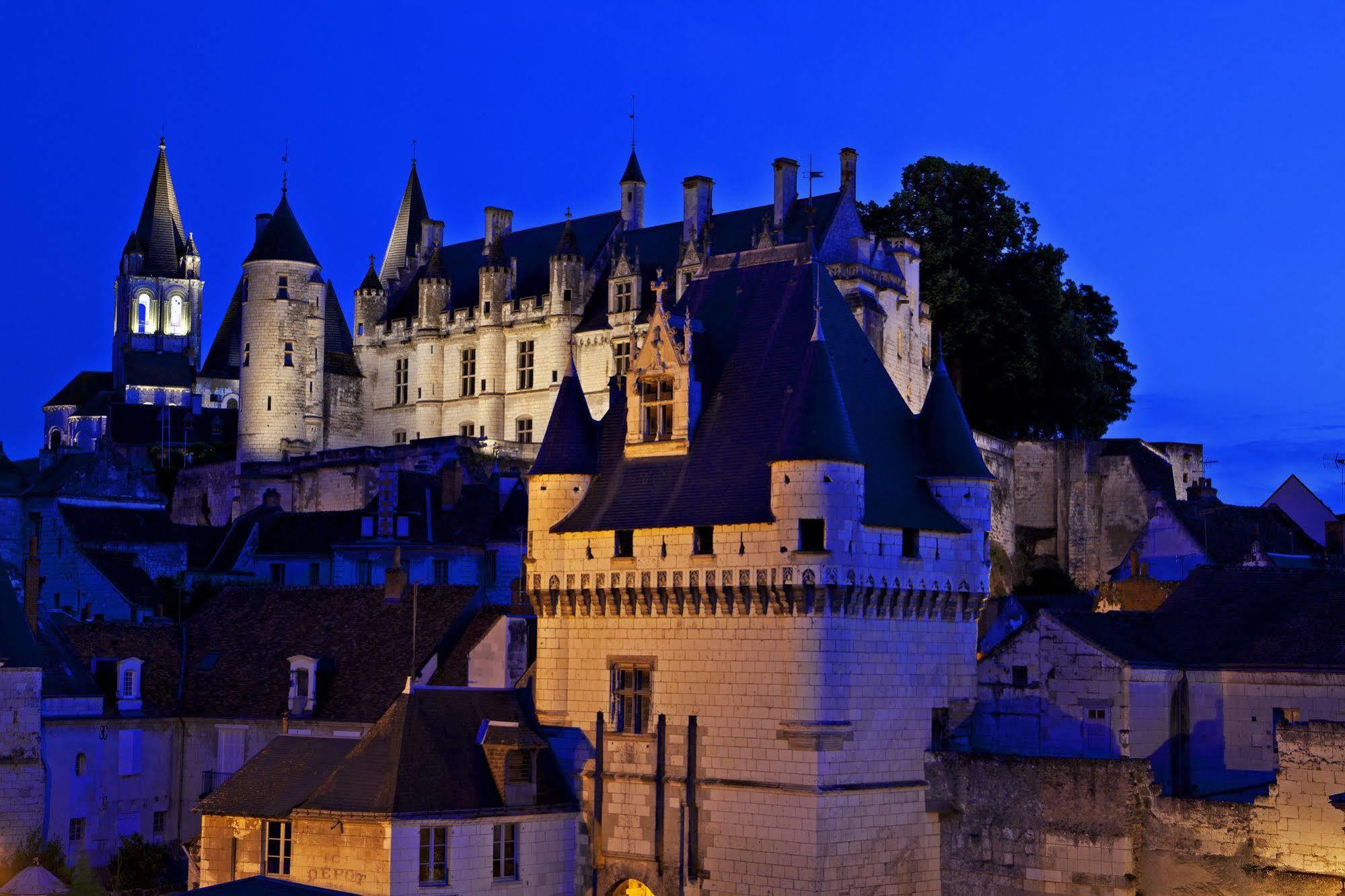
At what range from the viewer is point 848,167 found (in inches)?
2677

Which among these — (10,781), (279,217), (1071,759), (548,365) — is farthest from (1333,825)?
(279,217)

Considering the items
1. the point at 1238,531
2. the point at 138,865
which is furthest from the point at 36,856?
the point at 1238,531

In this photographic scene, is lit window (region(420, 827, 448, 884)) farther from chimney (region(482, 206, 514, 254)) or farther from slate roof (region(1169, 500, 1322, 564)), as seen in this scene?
chimney (region(482, 206, 514, 254))

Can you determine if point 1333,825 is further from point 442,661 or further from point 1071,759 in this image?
point 442,661

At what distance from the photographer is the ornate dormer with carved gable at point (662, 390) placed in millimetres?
32438

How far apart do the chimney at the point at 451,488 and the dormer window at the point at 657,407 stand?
24555 millimetres

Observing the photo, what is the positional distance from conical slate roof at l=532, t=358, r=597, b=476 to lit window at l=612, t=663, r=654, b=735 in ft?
12.2

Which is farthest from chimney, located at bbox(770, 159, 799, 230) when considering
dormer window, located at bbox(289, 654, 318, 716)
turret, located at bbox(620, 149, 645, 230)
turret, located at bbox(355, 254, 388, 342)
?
dormer window, located at bbox(289, 654, 318, 716)

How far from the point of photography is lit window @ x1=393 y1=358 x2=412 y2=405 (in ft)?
277

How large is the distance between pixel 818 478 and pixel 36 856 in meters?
17.1

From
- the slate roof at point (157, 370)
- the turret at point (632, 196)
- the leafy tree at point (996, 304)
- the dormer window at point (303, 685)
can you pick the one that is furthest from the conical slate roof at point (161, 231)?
the dormer window at point (303, 685)

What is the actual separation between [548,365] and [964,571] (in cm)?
4722

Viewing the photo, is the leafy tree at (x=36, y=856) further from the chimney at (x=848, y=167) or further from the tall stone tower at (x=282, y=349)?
the tall stone tower at (x=282, y=349)

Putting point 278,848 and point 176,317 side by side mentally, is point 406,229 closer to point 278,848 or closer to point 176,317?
point 176,317
